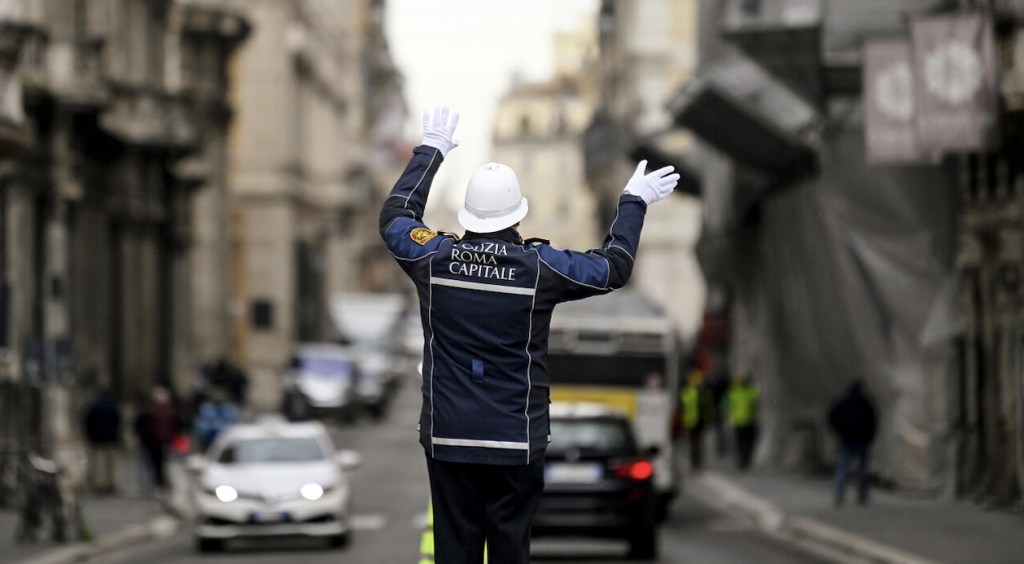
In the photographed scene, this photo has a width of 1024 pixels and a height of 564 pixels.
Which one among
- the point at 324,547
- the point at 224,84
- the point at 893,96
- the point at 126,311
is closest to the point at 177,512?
the point at 324,547

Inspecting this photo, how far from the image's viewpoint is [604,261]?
7016 millimetres

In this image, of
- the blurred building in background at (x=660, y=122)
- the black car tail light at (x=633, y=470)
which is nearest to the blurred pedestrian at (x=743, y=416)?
the black car tail light at (x=633, y=470)

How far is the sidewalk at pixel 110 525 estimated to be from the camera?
22.3 metres

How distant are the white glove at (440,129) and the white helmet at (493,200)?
0.34 m

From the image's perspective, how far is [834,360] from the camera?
116 feet

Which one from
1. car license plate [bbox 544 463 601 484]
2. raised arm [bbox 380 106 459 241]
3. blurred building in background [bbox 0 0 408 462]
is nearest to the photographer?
raised arm [bbox 380 106 459 241]

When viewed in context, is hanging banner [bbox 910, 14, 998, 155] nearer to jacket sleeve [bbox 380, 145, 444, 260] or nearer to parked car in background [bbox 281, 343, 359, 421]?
jacket sleeve [bbox 380, 145, 444, 260]

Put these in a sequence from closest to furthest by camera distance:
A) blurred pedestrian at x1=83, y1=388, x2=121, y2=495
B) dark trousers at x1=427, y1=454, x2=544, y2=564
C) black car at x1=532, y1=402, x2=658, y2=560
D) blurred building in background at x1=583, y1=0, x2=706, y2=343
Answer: dark trousers at x1=427, y1=454, x2=544, y2=564, black car at x1=532, y1=402, x2=658, y2=560, blurred pedestrian at x1=83, y1=388, x2=121, y2=495, blurred building in background at x1=583, y1=0, x2=706, y2=343

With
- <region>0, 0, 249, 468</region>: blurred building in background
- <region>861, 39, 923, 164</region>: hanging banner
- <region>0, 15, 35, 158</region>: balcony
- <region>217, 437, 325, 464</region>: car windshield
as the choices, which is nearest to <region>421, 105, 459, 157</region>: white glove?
<region>217, 437, 325, 464</region>: car windshield

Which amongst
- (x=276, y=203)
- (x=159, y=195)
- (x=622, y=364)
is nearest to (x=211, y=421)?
(x=622, y=364)

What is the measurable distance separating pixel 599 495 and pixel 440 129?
→ 13.9 metres

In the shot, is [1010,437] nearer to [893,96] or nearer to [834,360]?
[893,96]

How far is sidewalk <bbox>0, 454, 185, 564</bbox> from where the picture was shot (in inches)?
880

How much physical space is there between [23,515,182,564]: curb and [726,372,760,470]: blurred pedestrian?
521 inches
